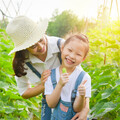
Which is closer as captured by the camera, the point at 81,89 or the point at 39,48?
the point at 81,89

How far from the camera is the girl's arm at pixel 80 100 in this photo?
58.9 inches

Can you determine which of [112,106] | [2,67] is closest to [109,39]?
[112,106]

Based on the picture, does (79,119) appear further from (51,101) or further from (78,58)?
(78,58)

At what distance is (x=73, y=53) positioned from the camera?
5.38 ft

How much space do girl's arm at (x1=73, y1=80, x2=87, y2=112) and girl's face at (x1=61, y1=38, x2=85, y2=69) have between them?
19 centimetres

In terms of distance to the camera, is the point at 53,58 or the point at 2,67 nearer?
the point at 53,58

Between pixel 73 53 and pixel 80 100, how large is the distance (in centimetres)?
34

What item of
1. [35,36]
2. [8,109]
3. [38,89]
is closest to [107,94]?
A: [38,89]

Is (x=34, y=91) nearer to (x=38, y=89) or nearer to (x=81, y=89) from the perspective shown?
(x=38, y=89)

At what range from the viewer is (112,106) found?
2.15m

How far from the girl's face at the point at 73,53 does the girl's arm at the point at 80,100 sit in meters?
0.19

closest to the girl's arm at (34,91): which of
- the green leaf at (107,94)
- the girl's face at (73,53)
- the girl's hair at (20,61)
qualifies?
the girl's hair at (20,61)

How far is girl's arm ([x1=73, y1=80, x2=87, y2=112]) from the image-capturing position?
1496mm

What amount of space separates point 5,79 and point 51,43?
132 centimetres
